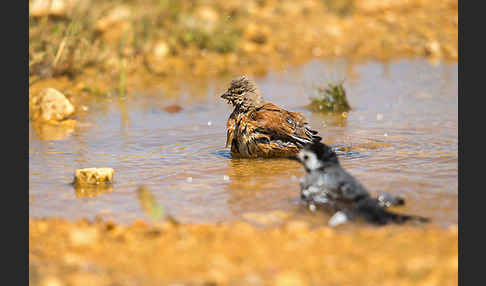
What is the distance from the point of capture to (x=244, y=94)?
7719mm

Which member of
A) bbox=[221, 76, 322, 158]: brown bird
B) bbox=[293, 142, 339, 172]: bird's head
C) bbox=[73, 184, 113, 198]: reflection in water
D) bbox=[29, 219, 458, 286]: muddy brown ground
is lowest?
bbox=[29, 219, 458, 286]: muddy brown ground

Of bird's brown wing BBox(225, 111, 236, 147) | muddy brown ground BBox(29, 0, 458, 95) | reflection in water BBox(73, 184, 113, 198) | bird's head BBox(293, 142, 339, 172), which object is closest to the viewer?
bird's head BBox(293, 142, 339, 172)

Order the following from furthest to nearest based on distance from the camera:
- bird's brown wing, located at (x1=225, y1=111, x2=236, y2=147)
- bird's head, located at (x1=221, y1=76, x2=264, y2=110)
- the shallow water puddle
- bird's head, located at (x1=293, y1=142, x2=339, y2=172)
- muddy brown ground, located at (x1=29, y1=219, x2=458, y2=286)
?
1. bird's head, located at (x1=221, y1=76, x2=264, y2=110)
2. bird's brown wing, located at (x1=225, y1=111, x2=236, y2=147)
3. the shallow water puddle
4. bird's head, located at (x1=293, y1=142, x2=339, y2=172)
5. muddy brown ground, located at (x1=29, y1=219, x2=458, y2=286)

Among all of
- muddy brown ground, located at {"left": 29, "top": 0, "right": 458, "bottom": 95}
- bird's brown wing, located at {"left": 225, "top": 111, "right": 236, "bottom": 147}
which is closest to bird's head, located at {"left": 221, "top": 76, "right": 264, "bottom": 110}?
bird's brown wing, located at {"left": 225, "top": 111, "right": 236, "bottom": 147}

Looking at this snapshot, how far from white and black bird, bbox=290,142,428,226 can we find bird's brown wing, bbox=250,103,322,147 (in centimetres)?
174

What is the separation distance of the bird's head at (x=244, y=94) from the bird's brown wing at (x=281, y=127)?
0.71 ft

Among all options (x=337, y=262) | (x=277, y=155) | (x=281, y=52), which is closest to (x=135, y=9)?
(x=281, y=52)

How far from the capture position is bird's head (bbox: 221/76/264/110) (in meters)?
7.69

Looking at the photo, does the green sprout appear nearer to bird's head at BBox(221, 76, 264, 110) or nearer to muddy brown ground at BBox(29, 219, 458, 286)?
bird's head at BBox(221, 76, 264, 110)

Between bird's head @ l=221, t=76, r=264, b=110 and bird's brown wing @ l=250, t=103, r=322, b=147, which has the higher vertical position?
bird's head @ l=221, t=76, r=264, b=110

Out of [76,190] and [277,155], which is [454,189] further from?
[76,190]

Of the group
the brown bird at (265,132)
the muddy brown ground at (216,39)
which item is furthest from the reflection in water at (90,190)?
the muddy brown ground at (216,39)

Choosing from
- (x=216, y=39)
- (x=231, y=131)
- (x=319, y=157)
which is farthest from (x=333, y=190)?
(x=216, y=39)

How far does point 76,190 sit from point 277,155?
220 cm
